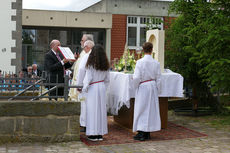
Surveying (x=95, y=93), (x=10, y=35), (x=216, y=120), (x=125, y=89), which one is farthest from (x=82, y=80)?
(x=10, y=35)

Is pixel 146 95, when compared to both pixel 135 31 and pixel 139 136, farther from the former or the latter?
pixel 135 31

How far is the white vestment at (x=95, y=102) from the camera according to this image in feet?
23.9

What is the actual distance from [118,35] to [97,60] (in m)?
17.1

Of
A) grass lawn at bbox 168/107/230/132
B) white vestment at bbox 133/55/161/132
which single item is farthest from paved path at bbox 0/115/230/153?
grass lawn at bbox 168/107/230/132

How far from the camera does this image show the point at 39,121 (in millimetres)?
7031

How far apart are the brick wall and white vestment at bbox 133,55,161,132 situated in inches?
650

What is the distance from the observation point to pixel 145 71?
24.7 ft

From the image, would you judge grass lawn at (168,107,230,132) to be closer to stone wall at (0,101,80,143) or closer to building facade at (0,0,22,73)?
stone wall at (0,101,80,143)

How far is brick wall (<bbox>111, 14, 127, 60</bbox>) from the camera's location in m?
24.1

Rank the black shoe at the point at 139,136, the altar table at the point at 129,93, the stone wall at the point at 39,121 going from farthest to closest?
the altar table at the point at 129,93, the black shoe at the point at 139,136, the stone wall at the point at 39,121

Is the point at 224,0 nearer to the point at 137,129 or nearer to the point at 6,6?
the point at 137,129

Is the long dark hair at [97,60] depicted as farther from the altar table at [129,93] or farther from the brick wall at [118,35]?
the brick wall at [118,35]

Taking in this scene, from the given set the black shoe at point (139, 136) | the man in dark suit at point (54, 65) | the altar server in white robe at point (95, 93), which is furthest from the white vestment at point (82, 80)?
the black shoe at point (139, 136)

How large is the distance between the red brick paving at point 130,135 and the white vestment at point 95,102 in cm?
25
